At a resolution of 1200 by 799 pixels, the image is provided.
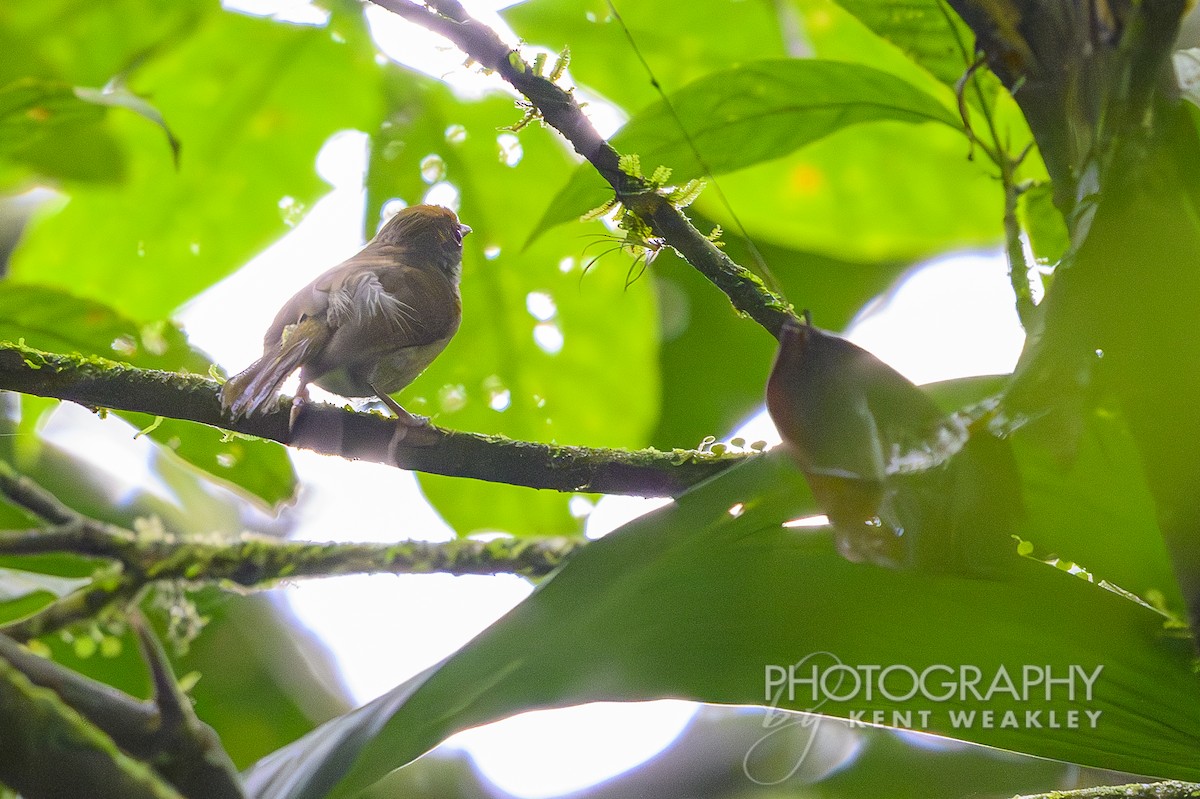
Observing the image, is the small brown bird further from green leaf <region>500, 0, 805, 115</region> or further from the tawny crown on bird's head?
green leaf <region>500, 0, 805, 115</region>

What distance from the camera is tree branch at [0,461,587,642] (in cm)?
102

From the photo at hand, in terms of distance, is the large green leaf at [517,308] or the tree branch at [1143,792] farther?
the large green leaf at [517,308]

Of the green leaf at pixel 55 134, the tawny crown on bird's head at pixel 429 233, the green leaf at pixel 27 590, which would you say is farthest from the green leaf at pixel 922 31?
the green leaf at pixel 27 590

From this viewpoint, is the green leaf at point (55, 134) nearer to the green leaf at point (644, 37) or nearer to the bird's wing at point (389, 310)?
the bird's wing at point (389, 310)

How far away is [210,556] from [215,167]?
1.85 ft

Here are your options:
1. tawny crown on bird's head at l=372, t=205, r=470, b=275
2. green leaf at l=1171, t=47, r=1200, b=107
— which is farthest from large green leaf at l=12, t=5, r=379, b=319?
green leaf at l=1171, t=47, r=1200, b=107

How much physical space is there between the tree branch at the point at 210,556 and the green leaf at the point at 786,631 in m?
0.39

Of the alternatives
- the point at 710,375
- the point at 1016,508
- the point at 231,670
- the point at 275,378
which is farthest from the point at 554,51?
the point at 231,670

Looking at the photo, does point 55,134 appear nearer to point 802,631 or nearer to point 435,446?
point 435,446

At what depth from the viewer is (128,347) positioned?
0.98 metres

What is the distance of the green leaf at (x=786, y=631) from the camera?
1.71ft

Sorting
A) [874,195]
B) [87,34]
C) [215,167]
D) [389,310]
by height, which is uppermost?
[874,195]

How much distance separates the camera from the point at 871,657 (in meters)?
0.63

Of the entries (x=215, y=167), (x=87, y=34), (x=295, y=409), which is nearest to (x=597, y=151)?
(x=295, y=409)
